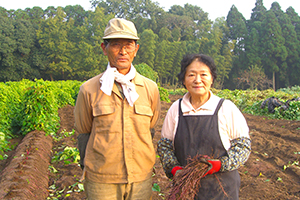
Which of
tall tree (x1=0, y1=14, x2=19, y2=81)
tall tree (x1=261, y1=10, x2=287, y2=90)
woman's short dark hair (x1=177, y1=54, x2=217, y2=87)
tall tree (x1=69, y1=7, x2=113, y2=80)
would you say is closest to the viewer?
woman's short dark hair (x1=177, y1=54, x2=217, y2=87)

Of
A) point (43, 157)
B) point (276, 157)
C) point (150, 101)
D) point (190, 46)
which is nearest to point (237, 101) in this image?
point (276, 157)

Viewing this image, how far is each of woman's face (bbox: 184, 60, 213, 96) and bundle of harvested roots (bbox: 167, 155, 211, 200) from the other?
475 mm

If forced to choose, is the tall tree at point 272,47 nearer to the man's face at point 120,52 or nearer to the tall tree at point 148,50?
the tall tree at point 148,50

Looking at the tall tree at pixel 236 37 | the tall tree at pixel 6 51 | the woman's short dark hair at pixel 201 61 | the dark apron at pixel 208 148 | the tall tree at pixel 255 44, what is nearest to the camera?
the dark apron at pixel 208 148

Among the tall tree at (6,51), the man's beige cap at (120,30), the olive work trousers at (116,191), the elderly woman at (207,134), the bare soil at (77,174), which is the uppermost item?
the tall tree at (6,51)

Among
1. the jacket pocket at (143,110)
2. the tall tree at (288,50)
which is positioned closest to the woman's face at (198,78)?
the jacket pocket at (143,110)

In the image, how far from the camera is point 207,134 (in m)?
1.78

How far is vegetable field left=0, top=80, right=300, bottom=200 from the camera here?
3.71 m

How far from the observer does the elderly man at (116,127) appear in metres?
1.86

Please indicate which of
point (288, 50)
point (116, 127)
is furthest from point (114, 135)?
point (288, 50)

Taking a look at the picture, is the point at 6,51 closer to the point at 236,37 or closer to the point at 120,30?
the point at 236,37

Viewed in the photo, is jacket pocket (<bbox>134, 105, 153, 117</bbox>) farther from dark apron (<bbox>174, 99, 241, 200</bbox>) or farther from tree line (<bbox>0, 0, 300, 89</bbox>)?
tree line (<bbox>0, 0, 300, 89</bbox>)

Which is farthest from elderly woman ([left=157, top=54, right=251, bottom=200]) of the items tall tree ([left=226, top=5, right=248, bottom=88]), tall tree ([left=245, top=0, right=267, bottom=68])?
tall tree ([left=226, top=5, right=248, bottom=88])

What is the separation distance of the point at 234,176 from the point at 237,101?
528 inches
